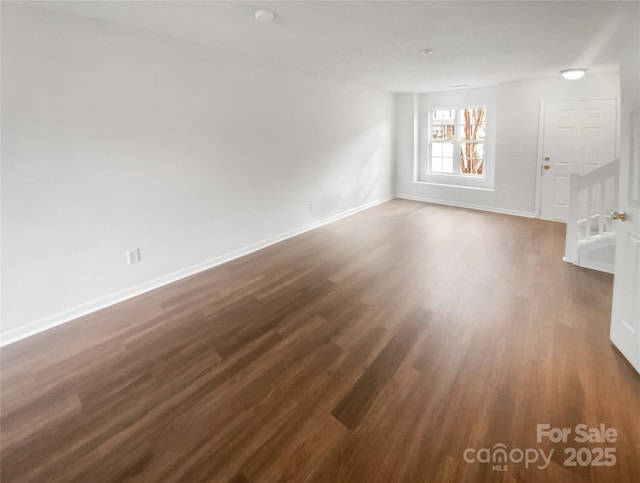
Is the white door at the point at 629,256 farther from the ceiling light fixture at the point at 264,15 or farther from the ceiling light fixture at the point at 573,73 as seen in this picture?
the ceiling light fixture at the point at 573,73

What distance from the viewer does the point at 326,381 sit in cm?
205

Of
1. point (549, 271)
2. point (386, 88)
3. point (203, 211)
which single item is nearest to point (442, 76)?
point (386, 88)

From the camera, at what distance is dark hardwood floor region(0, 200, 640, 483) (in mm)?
1554

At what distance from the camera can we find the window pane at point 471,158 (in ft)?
22.2

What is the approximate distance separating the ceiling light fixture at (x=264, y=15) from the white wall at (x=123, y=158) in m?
1.16

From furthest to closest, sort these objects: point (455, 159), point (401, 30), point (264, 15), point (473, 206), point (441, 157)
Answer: point (441, 157)
point (455, 159)
point (473, 206)
point (401, 30)
point (264, 15)

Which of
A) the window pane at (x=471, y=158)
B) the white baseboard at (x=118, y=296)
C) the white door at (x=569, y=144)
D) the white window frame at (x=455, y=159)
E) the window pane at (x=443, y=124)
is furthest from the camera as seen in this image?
the window pane at (x=443, y=124)

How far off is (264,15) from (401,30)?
124cm

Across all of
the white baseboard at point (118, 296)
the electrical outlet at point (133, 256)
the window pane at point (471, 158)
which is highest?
the window pane at point (471, 158)

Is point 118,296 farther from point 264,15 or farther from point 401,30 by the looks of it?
point 401,30

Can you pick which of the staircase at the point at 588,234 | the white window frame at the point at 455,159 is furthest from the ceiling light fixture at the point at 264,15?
the white window frame at the point at 455,159

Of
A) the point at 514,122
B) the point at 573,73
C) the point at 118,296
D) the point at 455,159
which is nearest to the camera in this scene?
the point at 118,296

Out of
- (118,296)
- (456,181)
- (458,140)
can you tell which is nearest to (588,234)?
(456,181)

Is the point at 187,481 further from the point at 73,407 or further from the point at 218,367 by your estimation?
the point at 73,407
